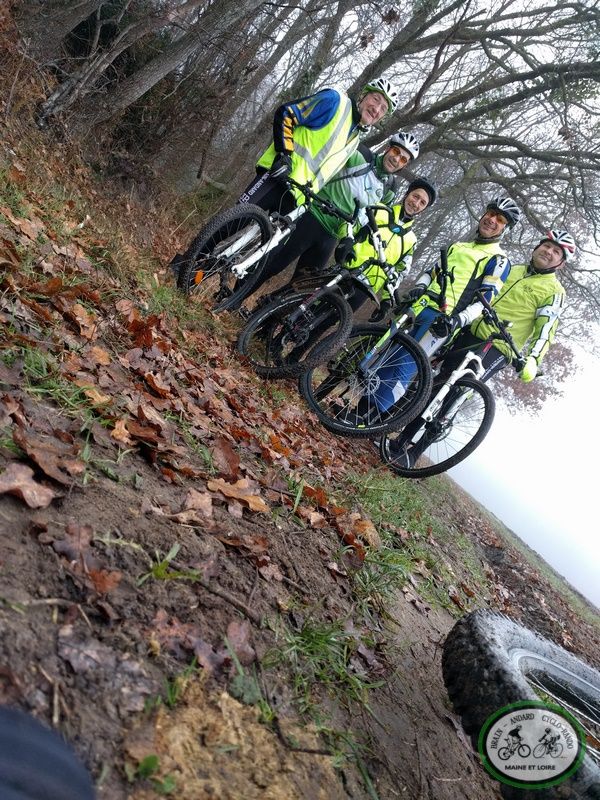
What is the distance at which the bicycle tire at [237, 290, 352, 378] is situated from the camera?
4.82 metres

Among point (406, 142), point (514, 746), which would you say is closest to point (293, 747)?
point (514, 746)

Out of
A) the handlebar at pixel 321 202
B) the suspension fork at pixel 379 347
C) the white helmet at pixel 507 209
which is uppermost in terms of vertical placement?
the white helmet at pixel 507 209

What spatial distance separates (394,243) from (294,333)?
1.57 metres

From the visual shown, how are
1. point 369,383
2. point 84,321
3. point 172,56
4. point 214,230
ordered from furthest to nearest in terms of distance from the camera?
point 172,56
point 369,383
point 214,230
point 84,321

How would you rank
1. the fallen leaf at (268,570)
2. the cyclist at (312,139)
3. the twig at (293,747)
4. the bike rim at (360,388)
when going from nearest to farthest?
the twig at (293,747) → the fallen leaf at (268,570) → the cyclist at (312,139) → the bike rim at (360,388)

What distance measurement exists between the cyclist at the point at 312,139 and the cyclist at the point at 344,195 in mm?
338

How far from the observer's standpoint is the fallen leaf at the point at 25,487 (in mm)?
1460

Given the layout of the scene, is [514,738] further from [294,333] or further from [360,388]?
[294,333]

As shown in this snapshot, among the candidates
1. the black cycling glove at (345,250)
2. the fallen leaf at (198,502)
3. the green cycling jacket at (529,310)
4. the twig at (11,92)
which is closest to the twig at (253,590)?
the fallen leaf at (198,502)

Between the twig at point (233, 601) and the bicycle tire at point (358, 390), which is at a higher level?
the bicycle tire at point (358, 390)

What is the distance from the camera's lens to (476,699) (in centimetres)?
199

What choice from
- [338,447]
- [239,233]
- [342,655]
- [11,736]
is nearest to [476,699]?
[342,655]

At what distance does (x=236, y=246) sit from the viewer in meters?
4.78

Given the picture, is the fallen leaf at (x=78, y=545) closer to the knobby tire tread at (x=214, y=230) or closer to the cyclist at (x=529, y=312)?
the knobby tire tread at (x=214, y=230)
